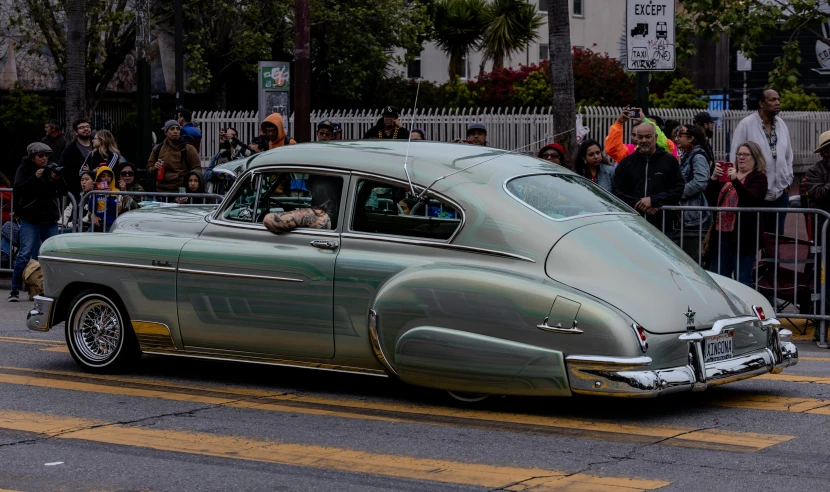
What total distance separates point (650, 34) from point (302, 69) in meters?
4.29

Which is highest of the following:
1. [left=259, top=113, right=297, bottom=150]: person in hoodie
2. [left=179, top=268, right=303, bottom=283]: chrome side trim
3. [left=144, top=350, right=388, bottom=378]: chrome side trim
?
[left=259, top=113, right=297, bottom=150]: person in hoodie

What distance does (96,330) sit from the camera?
927 cm

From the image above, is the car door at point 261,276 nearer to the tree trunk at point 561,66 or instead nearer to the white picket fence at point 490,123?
the tree trunk at point 561,66

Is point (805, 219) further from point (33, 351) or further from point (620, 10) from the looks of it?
point (620, 10)

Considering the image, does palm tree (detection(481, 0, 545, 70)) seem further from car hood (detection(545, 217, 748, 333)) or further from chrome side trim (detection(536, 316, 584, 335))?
chrome side trim (detection(536, 316, 584, 335))

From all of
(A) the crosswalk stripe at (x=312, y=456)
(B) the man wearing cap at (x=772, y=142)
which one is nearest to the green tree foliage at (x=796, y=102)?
(B) the man wearing cap at (x=772, y=142)

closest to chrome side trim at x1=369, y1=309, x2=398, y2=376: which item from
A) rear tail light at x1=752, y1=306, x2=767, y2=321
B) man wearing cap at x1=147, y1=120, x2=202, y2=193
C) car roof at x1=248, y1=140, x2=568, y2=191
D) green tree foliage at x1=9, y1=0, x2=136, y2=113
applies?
car roof at x1=248, y1=140, x2=568, y2=191

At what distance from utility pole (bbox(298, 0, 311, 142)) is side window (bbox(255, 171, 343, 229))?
638 centimetres

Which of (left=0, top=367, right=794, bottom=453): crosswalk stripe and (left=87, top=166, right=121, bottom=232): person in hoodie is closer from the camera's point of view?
(left=0, top=367, right=794, bottom=453): crosswalk stripe

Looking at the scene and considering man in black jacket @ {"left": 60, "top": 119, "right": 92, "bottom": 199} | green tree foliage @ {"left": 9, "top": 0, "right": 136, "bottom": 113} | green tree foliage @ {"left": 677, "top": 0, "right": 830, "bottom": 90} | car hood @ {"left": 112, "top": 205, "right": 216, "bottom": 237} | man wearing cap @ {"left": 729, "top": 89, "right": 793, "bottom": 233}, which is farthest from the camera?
green tree foliage @ {"left": 9, "top": 0, "right": 136, "bottom": 113}

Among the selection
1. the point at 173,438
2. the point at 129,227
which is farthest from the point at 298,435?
the point at 129,227

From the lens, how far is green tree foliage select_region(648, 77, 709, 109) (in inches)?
1419

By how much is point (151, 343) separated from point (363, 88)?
30.9 metres

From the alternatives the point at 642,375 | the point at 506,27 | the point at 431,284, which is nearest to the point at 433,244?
the point at 431,284
